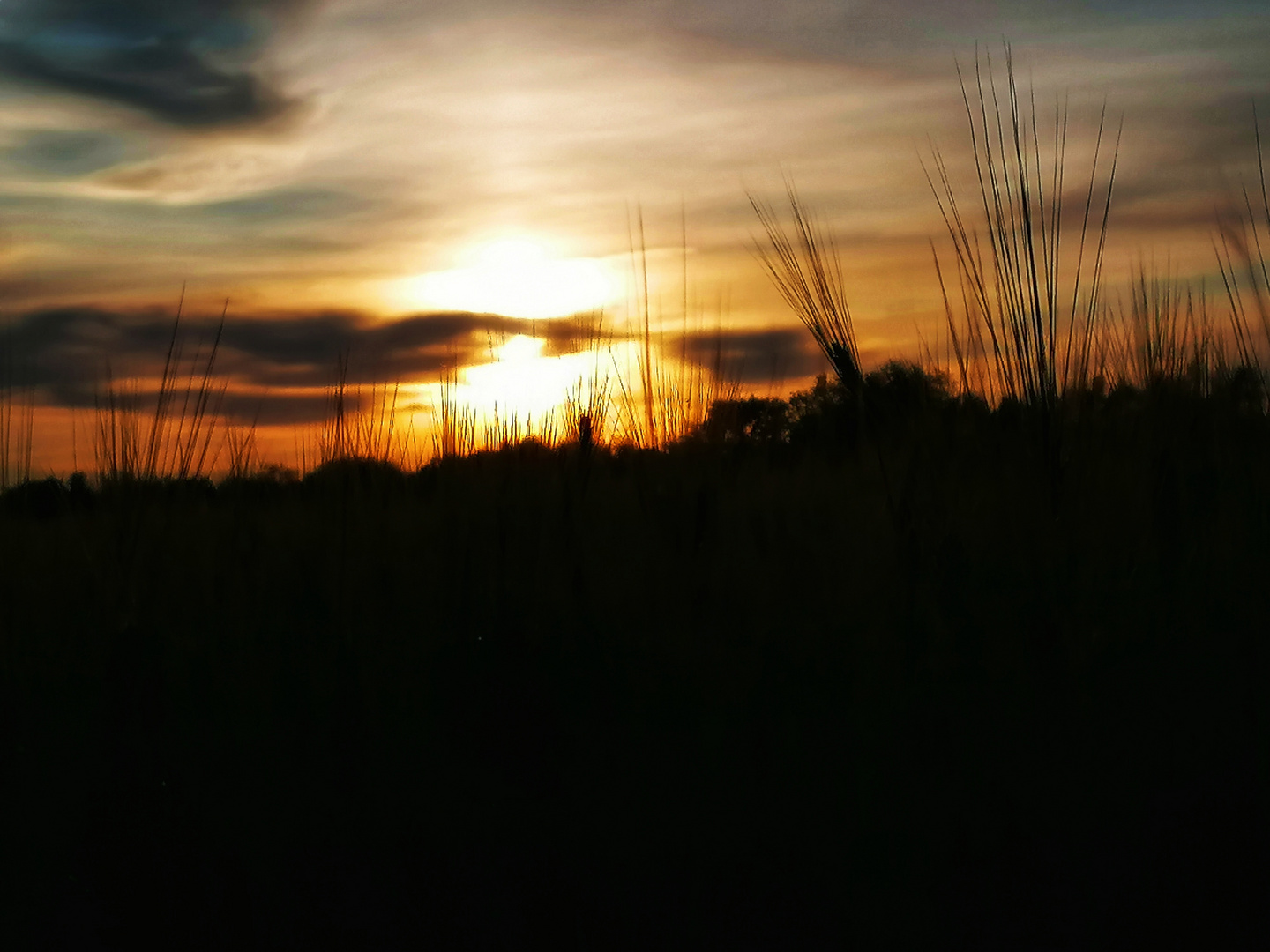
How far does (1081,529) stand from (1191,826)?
2.17ft

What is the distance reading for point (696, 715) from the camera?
69.1 inches

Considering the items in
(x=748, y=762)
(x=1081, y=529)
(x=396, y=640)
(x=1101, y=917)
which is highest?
(x=1081, y=529)

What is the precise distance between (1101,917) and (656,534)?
1365mm

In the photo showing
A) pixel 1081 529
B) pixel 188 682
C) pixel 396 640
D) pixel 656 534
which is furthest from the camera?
pixel 656 534

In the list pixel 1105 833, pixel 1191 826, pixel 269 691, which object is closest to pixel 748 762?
pixel 1105 833

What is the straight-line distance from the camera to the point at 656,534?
2420mm

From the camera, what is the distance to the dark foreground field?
1.36m

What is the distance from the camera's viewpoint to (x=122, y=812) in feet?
5.39

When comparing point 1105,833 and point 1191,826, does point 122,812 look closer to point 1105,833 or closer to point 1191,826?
point 1105,833

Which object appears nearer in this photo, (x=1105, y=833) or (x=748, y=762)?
(x=1105, y=833)

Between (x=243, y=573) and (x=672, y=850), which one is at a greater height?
(x=243, y=573)

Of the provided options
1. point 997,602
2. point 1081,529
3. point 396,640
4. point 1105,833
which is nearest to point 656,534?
point 396,640

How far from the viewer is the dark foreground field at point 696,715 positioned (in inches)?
53.4

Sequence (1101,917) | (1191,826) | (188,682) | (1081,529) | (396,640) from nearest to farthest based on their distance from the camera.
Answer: (1101,917), (1191,826), (1081,529), (188,682), (396,640)
